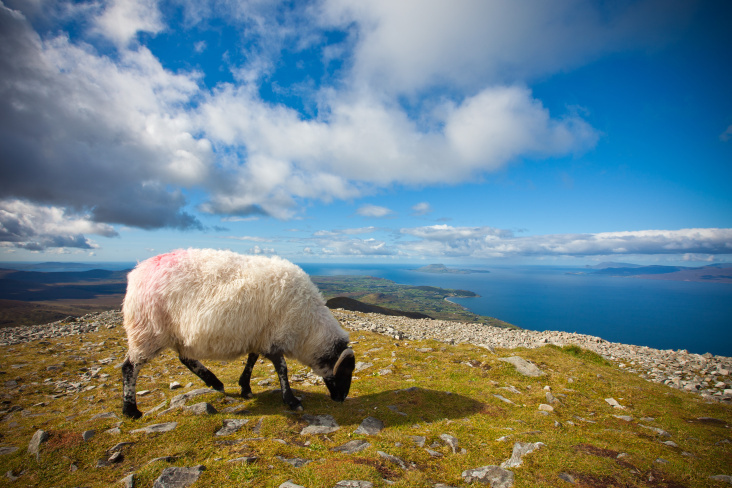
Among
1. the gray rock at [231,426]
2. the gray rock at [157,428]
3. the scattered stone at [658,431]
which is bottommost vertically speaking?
the scattered stone at [658,431]

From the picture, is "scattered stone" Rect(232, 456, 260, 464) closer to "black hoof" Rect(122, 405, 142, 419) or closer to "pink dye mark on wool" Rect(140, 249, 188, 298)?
"black hoof" Rect(122, 405, 142, 419)

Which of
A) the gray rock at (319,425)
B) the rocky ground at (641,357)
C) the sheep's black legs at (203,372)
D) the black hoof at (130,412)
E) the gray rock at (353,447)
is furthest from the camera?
the rocky ground at (641,357)

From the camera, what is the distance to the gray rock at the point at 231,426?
16.5 ft

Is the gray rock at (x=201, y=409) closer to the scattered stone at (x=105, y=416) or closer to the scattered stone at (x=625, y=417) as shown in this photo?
the scattered stone at (x=105, y=416)

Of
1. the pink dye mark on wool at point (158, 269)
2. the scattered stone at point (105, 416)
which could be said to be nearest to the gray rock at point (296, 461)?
the scattered stone at point (105, 416)

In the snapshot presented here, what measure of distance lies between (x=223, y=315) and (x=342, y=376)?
3150mm

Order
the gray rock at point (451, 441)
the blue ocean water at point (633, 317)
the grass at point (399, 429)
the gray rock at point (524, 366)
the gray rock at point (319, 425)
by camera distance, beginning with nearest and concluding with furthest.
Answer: the grass at point (399, 429)
the gray rock at point (451, 441)
the gray rock at point (319, 425)
the gray rock at point (524, 366)
the blue ocean water at point (633, 317)

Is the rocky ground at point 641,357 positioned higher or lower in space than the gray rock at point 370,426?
lower

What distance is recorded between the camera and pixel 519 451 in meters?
4.46

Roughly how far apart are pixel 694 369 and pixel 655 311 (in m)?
182

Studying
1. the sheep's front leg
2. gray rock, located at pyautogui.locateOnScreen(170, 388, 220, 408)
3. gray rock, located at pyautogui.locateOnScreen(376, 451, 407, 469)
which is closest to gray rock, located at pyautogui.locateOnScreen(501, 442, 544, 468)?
gray rock, located at pyautogui.locateOnScreen(376, 451, 407, 469)

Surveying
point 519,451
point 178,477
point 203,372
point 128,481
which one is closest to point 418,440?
point 519,451

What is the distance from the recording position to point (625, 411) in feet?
22.9

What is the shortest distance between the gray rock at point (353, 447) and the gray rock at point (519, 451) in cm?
219
